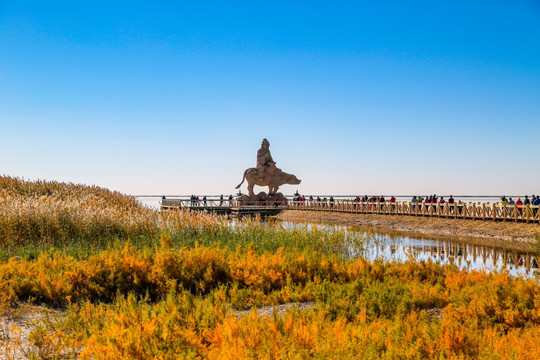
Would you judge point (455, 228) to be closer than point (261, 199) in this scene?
Yes

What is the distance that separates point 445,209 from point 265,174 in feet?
74.0

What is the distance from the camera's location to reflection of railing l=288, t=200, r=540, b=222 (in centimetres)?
2452

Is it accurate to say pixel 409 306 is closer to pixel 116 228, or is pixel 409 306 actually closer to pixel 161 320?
pixel 161 320

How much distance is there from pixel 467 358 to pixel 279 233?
1219 cm

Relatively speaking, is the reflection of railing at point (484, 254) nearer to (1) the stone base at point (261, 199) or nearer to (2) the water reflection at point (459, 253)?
(2) the water reflection at point (459, 253)

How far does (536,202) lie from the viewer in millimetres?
25359

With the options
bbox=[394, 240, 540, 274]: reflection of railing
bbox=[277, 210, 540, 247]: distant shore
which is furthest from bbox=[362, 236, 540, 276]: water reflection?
bbox=[277, 210, 540, 247]: distant shore

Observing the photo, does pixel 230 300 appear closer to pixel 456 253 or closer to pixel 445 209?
pixel 456 253

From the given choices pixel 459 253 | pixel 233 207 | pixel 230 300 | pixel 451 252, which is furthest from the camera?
pixel 233 207

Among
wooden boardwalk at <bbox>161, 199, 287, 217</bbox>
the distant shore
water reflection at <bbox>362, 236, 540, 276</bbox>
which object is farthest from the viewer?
wooden boardwalk at <bbox>161, 199, 287, 217</bbox>

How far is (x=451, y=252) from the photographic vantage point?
19.6 meters

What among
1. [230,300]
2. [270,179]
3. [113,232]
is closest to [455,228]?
[113,232]

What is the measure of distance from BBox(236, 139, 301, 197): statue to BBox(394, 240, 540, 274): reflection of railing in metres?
28.6

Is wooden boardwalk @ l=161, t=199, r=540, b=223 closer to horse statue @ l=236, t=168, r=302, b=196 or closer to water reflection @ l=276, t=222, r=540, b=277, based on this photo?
horse statue @ l=236, t=168, r=302, b=196
